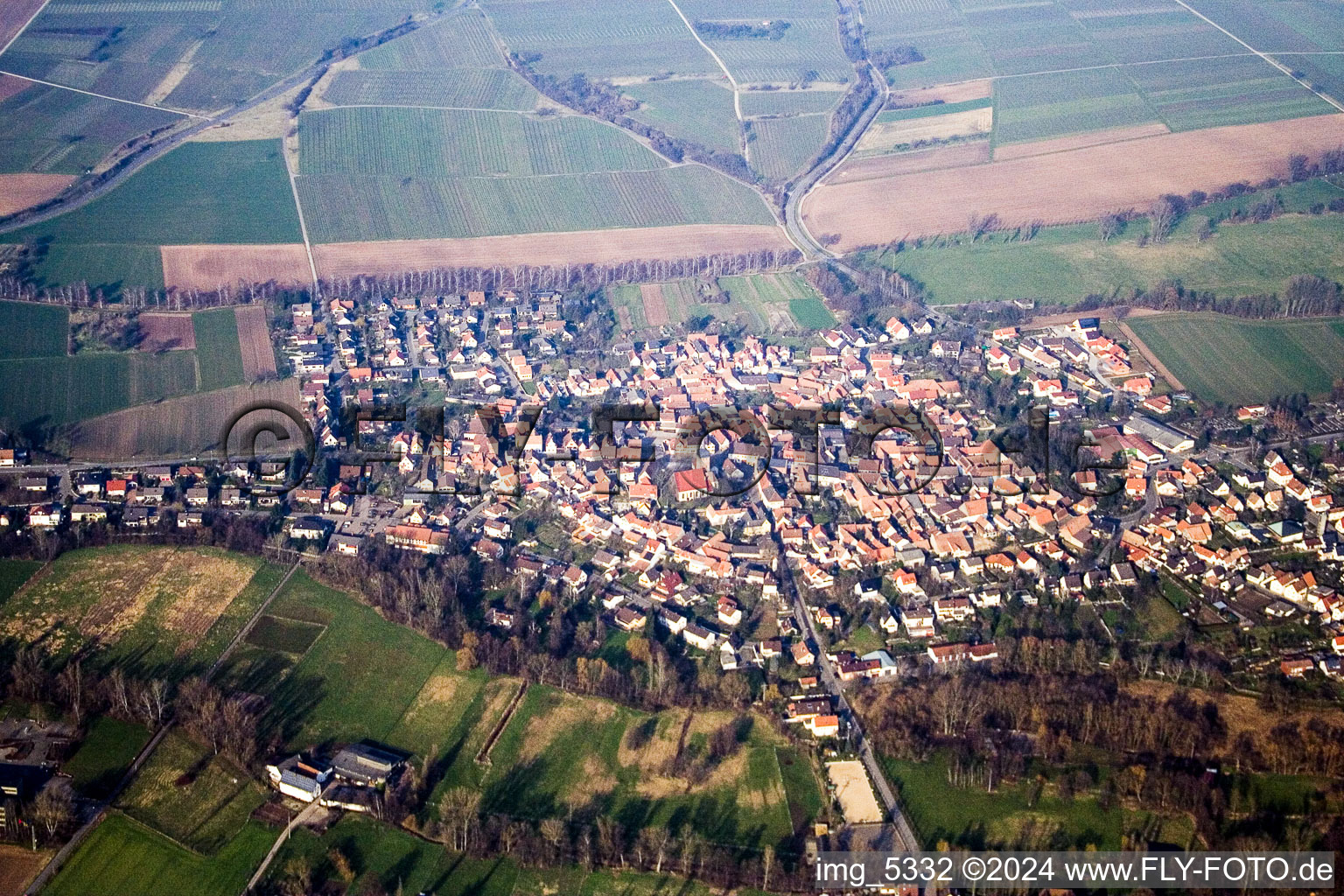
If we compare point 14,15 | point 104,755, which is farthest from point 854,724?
point 14,15

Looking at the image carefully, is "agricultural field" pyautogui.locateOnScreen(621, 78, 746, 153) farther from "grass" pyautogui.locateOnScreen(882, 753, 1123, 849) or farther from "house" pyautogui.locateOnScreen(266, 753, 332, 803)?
"house" pyautogui.locateOnScreen(266, 753, 332, 803)

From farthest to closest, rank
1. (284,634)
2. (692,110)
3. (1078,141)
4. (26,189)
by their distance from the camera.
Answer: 1. (692,110)
2. (1078,141)
3. (26,189)
4. (284,634)

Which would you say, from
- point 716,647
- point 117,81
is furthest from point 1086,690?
point 117,81

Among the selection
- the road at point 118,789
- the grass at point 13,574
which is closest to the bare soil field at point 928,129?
the road at point 118,789

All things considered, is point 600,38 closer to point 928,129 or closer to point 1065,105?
point 928,129

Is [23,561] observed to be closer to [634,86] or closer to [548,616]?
[548,616]

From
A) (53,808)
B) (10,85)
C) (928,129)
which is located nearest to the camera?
(53,808)

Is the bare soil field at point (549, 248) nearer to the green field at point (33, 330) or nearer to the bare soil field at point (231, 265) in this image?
the bare soil field at point (231, 265)
